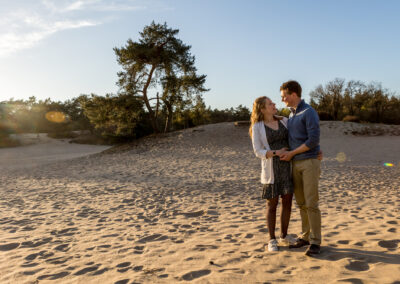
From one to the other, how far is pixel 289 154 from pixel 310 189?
48 cm

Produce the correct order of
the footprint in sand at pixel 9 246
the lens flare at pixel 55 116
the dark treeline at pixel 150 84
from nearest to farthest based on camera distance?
the footprint in sand at pixel 9 246 → the dark treeline at pixel 150 84 → the lens flare at pixel 55 116

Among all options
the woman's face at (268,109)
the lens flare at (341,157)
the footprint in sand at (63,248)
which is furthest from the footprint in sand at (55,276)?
the lens flare at (341,157)

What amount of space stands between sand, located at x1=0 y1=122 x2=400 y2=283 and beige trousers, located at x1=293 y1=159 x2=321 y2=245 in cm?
33

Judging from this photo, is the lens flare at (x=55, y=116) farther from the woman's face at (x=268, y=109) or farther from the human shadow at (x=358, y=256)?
the human shadow at (x=358, y=256)

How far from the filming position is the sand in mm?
3229

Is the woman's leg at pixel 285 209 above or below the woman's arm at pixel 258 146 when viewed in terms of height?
below

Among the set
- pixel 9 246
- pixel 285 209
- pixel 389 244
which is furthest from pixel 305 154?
pixel 9 246

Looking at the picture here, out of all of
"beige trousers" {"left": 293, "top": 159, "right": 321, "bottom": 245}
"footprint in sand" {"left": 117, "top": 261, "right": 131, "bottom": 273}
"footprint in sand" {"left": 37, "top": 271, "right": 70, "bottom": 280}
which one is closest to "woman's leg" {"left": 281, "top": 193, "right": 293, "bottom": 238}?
"beige trousers" {"left": 293, "top": 159, "right": 321, "bottom": 245}

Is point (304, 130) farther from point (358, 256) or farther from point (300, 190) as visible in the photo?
point (358, 256)

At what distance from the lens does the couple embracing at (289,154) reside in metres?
3.45

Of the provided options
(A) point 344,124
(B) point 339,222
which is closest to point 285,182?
(B) point 339,222

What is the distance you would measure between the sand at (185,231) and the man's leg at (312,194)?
304 mm

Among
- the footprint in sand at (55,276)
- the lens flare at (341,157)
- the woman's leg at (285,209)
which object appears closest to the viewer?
the footprint in sand at (55,276)

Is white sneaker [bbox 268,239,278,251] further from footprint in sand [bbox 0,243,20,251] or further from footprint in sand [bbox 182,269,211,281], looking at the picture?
footprint in sand [bbox 0,243,20,251]
